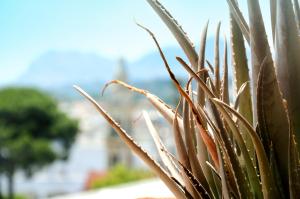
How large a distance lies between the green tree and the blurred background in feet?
0.12

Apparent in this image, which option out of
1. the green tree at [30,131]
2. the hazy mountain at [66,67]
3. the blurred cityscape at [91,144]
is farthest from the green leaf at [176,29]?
the hazy mountain at [66,67]

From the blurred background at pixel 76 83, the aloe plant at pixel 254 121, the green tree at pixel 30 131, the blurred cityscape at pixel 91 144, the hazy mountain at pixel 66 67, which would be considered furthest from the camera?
the hazy mountain at pixel 66 67

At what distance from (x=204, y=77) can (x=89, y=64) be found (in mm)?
51239

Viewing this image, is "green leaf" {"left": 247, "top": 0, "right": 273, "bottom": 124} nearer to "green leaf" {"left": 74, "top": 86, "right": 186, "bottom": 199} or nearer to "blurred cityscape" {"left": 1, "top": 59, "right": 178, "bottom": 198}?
"green leaf" {"left": 74, "top": 86, "right": 186, "bottom": 199}

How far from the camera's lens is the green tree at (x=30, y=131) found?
17.1 m

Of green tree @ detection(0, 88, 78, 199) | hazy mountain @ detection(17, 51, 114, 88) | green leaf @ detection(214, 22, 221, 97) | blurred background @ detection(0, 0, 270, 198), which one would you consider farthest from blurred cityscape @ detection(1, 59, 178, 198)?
hazy mountain @ detection(17, 51, 114, 88)

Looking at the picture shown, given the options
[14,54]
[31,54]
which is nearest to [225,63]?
[14,54]

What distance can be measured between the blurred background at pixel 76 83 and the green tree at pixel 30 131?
0.04 m

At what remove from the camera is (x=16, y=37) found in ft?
141

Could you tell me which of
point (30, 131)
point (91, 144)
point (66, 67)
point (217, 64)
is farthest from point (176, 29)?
point (66, 67)

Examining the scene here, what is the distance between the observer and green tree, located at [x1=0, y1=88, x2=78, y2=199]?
674 inches

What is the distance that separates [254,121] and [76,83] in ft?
0.55

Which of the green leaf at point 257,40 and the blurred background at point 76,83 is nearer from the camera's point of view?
the green leaf at point 257,40

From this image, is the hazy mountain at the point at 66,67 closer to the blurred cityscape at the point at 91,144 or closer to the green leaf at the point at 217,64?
the blurred cityscape at the point at 91,144
